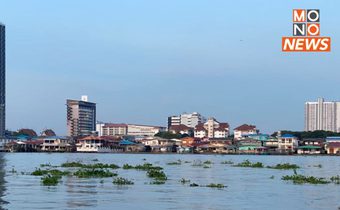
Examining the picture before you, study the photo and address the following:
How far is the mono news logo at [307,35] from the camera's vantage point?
102 ft

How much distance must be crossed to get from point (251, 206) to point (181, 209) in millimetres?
4247

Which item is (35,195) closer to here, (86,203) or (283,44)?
(86,203)

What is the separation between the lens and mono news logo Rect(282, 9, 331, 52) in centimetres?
3123

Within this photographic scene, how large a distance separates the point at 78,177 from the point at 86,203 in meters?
19.8

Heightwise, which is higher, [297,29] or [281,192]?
[297,29]

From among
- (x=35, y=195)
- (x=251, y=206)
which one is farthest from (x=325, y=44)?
(x=35, y=195)

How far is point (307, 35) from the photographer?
32.4 meters

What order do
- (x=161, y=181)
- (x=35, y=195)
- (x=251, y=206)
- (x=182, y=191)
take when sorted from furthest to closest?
1. (x=161, y=181)
2. (x=182, y=191)
3. (x=35, y=195)
4. (x=251, y=206)

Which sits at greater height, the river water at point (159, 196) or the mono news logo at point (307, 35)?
the mono news logo at point (307, 35)

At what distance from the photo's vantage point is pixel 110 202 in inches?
1324

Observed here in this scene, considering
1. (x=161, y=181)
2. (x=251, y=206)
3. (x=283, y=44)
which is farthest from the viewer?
(x=161, y=181)

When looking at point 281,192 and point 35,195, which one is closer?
point 35,195

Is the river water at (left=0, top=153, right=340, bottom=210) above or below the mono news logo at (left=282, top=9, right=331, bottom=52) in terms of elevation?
below

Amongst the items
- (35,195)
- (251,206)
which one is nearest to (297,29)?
(251,206)
